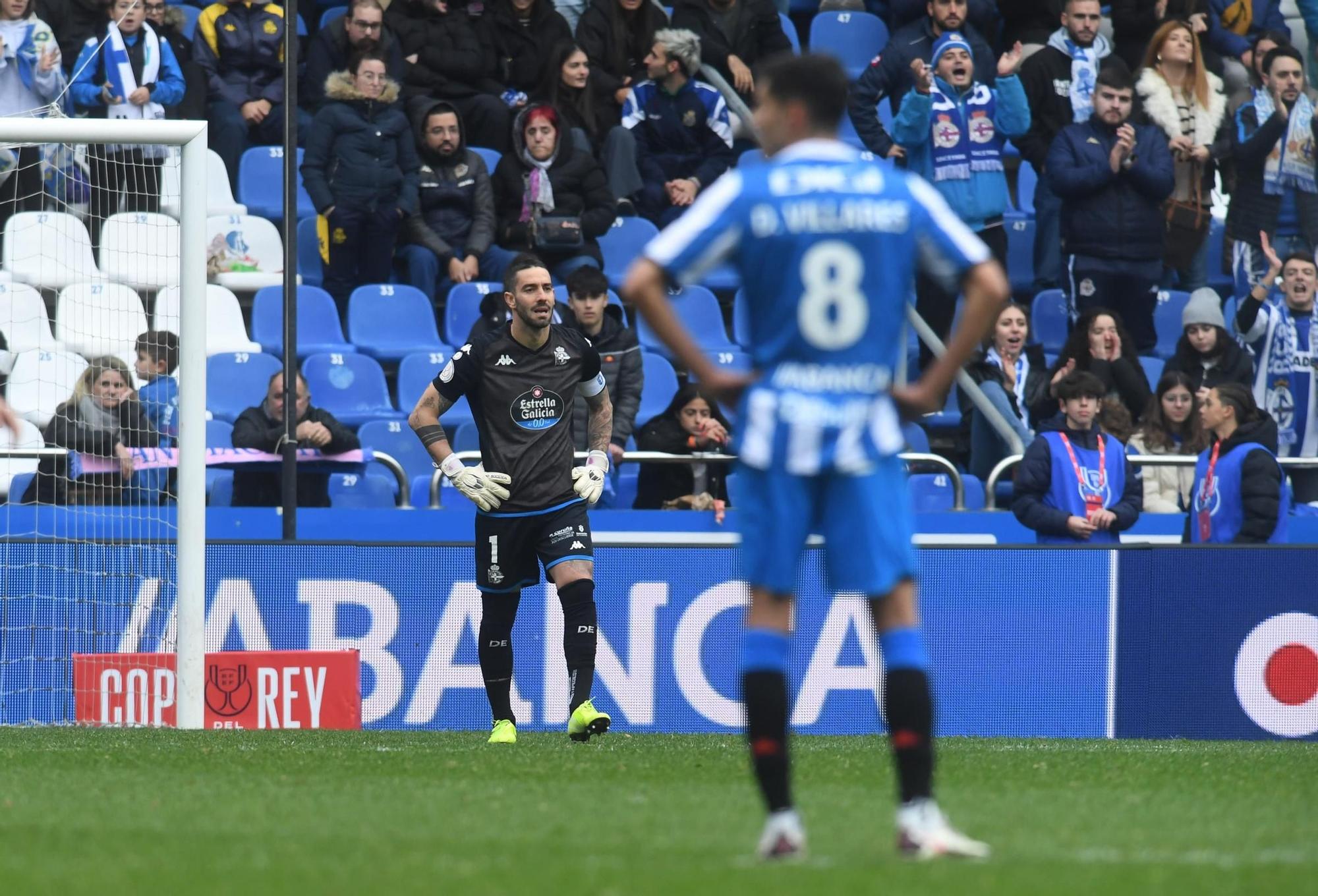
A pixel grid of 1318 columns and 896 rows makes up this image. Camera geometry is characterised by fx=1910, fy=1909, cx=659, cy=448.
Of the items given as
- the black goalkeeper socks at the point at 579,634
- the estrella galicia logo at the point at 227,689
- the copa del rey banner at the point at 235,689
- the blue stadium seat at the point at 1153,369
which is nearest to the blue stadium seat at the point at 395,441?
the copa del rey banner at the point at 235,689

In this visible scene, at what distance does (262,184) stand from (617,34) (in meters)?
3.16

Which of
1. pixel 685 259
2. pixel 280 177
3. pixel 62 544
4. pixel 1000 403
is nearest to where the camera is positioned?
pixel 685 259

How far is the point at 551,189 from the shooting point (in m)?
14.6

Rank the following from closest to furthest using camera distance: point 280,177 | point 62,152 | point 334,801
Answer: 1. point 334,801
2. point 62,152
3. point 280,177

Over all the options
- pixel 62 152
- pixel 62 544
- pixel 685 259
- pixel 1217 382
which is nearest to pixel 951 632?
pixel 1217 382

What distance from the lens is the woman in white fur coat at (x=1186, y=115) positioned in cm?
1502

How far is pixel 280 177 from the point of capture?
607 inches

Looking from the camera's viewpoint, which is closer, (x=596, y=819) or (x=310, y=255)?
(x=596, y=819)

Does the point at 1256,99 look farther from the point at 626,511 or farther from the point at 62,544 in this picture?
the point at 62,544

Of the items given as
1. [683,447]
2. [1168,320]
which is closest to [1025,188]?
[1168,320]

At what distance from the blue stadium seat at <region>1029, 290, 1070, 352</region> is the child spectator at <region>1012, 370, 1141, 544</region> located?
347 centimetres

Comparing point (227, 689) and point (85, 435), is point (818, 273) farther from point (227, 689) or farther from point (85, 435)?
point (85, 435)

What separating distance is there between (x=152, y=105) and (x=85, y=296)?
278 centimetres

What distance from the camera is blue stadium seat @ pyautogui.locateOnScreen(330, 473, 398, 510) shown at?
42.5 ft
